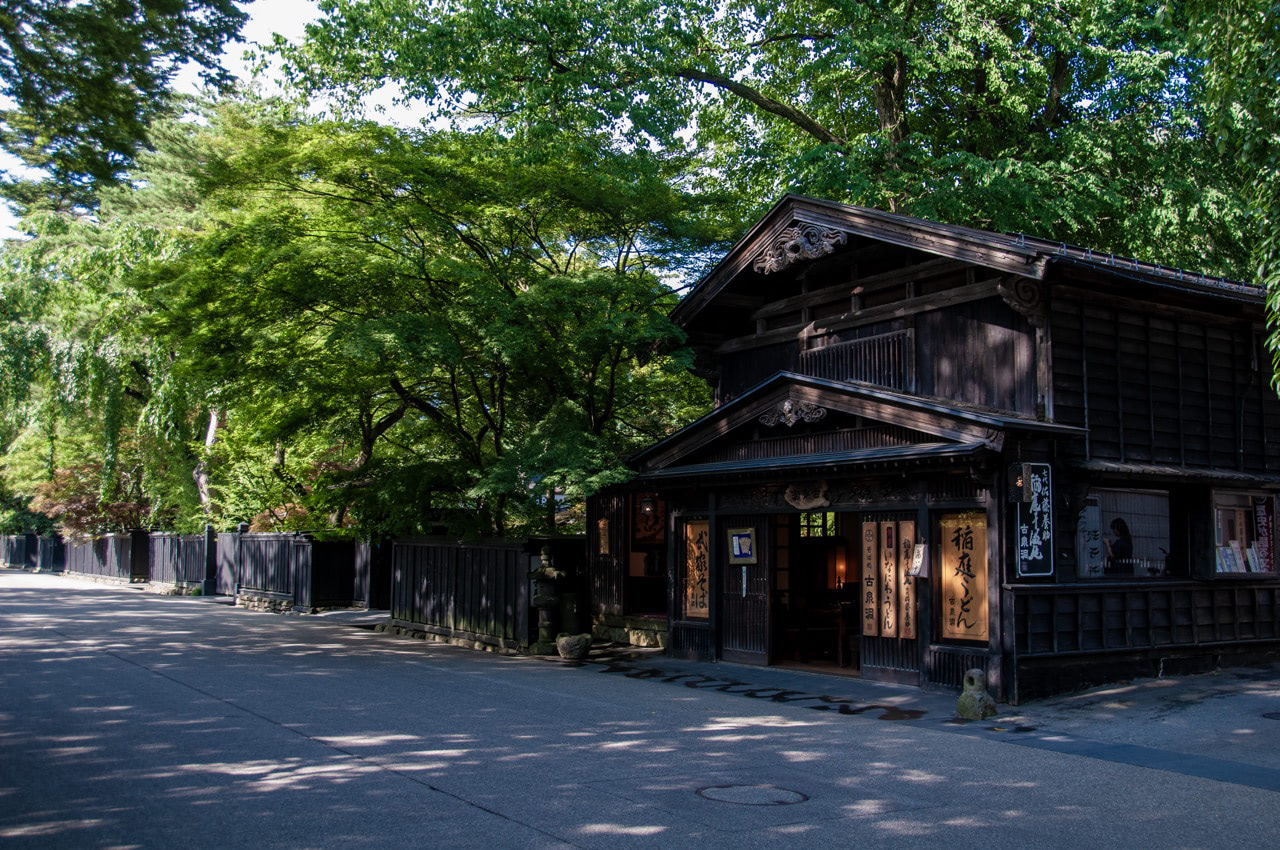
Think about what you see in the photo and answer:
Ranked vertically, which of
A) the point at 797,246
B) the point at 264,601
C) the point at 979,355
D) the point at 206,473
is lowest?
the point at 264,601

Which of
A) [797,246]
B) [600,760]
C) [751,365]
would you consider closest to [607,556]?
[751,365]

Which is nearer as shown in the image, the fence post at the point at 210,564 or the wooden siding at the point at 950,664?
the wooden siding at the point at 950,664

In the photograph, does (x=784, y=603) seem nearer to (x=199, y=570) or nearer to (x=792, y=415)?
(x=792, y=415)

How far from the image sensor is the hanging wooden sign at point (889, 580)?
1568cm

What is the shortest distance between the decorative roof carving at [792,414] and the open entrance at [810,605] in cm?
169

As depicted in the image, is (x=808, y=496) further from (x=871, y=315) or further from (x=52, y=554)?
(x=52, y=554)

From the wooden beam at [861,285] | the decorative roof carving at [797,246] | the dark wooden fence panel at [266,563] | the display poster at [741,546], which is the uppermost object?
the decorative roof carving at [797,246]

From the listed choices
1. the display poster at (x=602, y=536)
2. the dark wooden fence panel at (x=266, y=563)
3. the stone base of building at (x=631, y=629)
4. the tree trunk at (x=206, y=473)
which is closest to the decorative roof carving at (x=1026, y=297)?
the stone base of building at (x=631, y=629)

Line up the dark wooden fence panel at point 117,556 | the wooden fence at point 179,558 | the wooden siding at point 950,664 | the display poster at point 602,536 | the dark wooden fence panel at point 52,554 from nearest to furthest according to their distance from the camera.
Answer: the wooden siding at point 950,664
the display poster at point 602,536
the wooden fence at point 179,558
the dark wooden fence panel at point 117,556
the dark wooden fence panel at point 52,554

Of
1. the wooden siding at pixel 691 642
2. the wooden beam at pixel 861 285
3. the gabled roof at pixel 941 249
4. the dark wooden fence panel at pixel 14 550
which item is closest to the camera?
the gabled roof at pixel 941 249

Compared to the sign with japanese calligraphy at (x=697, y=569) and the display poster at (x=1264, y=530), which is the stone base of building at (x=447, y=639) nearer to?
the sign with japanese calligraphy at (x=697, y=569)

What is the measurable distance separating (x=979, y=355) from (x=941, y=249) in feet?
5.88

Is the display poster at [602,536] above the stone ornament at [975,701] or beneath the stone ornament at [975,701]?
above

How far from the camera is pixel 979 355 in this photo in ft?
53.4
